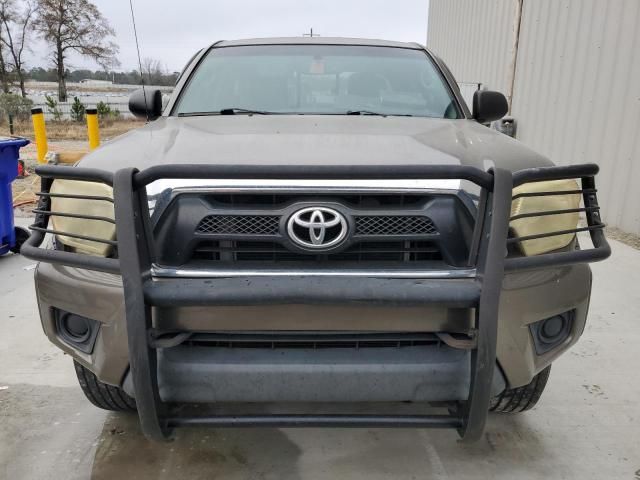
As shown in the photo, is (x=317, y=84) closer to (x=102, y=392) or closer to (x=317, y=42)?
(x=317, y=42)

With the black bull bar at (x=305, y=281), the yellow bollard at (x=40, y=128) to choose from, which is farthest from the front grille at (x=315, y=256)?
the yellow bollard at (x=40, y=128)

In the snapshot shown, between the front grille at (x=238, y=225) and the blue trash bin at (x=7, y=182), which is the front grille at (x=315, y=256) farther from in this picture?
the blue trash bin at (x=7, y=182)

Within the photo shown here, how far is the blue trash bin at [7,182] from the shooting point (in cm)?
466

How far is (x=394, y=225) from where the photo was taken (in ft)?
6.02

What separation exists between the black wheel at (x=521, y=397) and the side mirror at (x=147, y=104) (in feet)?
7.84

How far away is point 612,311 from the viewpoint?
3.96 m

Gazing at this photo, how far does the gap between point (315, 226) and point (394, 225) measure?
0.28 meters

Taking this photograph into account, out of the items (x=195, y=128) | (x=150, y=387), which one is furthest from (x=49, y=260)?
(x=195, y=128)

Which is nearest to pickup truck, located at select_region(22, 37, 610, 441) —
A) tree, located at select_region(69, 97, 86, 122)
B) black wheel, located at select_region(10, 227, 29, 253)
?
black wheel, located at select_region(10, 227, 29, 253)

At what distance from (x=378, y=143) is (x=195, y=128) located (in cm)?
84

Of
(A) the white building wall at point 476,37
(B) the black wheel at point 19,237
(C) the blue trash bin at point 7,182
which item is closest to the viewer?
(C) the blue trash bin at point 7,182

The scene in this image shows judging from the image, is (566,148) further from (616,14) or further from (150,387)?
(150,387)

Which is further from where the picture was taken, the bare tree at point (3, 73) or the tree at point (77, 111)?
the bare tree at point (3, 73)

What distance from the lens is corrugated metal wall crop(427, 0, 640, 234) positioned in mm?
6094
